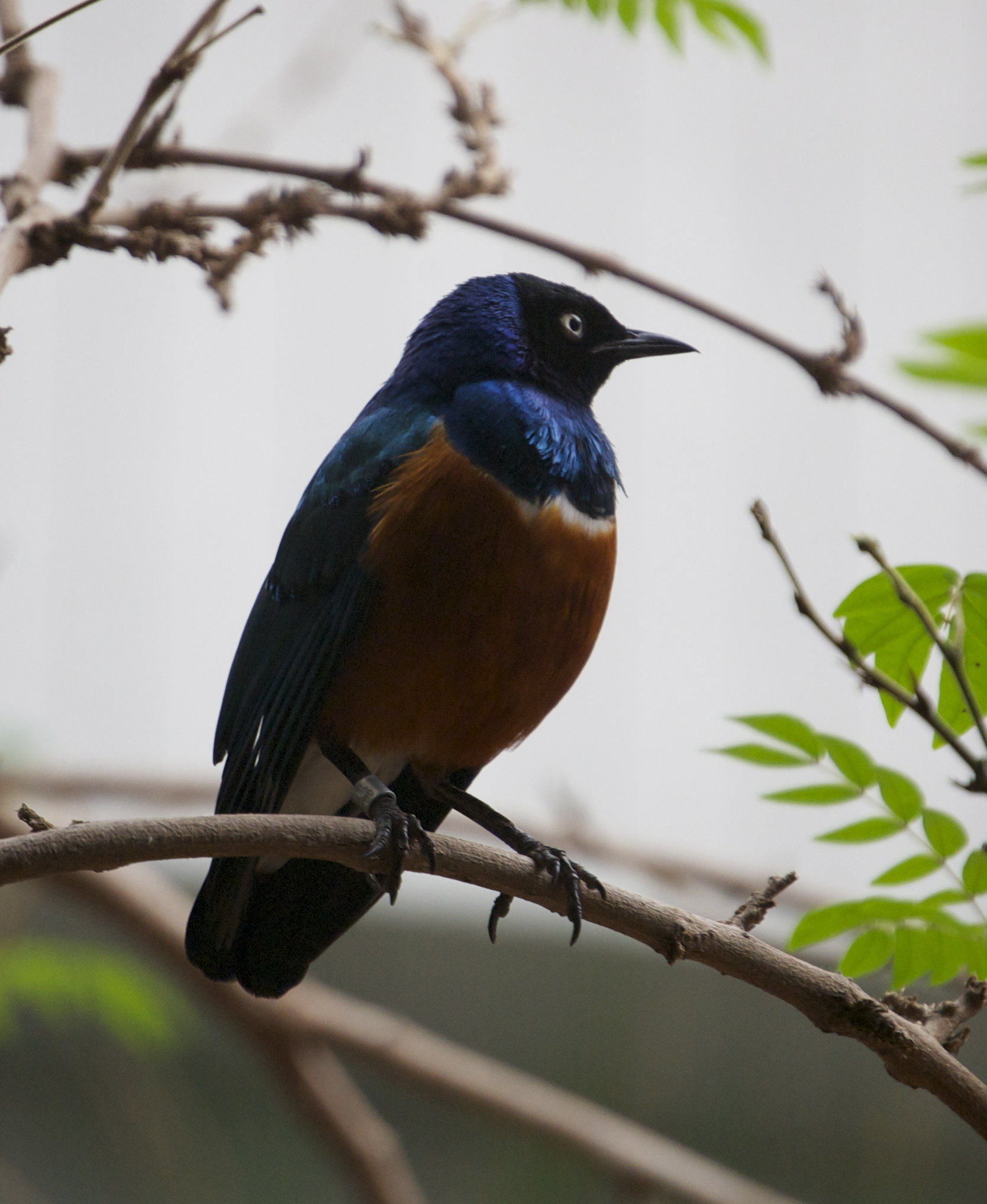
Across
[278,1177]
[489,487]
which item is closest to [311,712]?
[489,487]

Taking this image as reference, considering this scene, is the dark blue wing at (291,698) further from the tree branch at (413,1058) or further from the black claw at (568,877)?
the tree branch at (413,1058)

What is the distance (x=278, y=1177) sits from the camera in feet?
14.2

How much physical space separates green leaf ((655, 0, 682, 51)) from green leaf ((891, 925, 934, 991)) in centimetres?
142

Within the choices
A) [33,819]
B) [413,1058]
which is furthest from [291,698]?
[413,1058]

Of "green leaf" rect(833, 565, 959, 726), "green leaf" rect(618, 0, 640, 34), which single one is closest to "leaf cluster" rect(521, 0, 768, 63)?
"green leaf" rect(618, 0, 640, 34)

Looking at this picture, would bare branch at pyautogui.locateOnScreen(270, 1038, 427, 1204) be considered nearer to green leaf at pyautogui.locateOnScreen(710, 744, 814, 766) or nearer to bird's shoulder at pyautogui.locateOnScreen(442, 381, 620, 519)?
bird's shoulder at pyautogui.locateOnScreen(442, 381, 620, 519)

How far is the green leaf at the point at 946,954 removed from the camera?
4.21ft

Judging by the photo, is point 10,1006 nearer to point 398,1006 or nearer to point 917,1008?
point 398,1006

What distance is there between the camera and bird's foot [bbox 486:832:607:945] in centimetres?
150

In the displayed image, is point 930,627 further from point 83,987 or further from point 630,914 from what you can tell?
point 83,987

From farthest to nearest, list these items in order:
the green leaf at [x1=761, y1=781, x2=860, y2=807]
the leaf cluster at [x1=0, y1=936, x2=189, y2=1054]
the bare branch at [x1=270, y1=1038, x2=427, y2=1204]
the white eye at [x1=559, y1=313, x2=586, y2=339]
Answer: the bare branch at [x1=270, y1=1038, x2=427, y2=1204] < the leaf cluster at [x1=0, y1=936, x2=189, y2=1054] < the white eye at [x1=559, y1=313, x2=586, y2=339] < the green leaf at [x1=761, y1=781, x2=860, y2=807]

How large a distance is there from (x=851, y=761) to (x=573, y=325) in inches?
49.7

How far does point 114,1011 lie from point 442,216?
1898mm

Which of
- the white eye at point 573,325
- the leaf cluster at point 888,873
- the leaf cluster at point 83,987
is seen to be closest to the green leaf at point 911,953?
the leaf cluster at point 888,873
